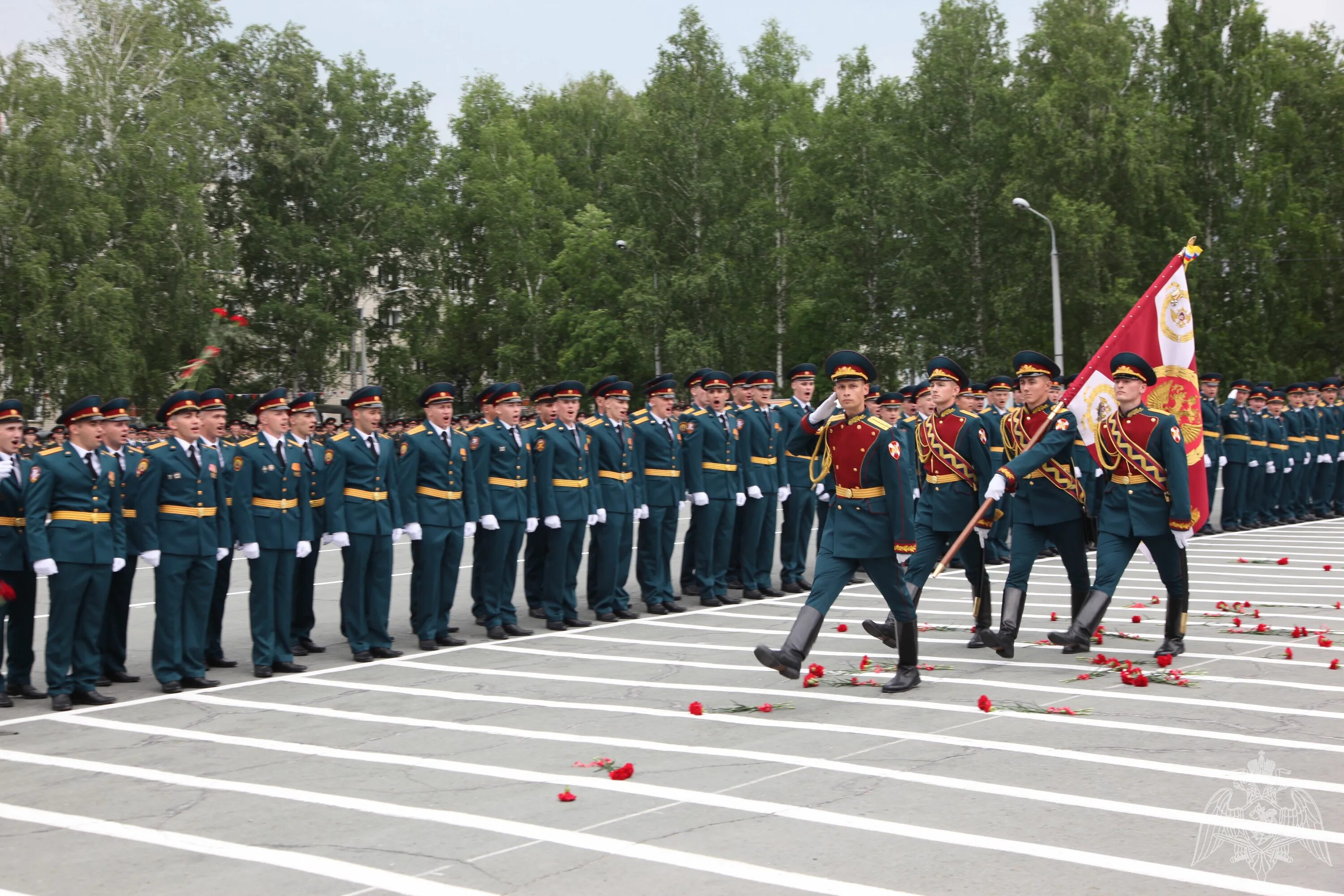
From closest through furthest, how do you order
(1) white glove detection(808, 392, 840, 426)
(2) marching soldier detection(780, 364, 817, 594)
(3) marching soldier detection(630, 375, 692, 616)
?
1. (1) white glove detection(808, 392, 840, 426)
2. (3) marching soldier detection(630, 375, 692, 616)
3. (2) marching soldier detection(780, 364, 817, 594)

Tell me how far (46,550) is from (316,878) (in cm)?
512

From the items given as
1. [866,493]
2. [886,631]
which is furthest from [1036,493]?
[866,493]

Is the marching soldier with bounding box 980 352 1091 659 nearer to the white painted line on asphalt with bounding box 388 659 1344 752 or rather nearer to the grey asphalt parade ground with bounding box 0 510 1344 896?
the grey asphalt parade ground with bounding box 0 510 1344 896

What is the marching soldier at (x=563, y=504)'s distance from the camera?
487 inches

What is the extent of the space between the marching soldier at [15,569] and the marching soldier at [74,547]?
137 millimetres

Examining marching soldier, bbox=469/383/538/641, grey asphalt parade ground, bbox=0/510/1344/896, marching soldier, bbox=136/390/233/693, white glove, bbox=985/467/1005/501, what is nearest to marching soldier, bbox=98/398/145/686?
marching soldier, bbox=136/390/233/693

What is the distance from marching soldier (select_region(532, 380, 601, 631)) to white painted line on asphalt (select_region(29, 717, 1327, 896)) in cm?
472

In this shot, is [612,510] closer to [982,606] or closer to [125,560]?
[982,606]

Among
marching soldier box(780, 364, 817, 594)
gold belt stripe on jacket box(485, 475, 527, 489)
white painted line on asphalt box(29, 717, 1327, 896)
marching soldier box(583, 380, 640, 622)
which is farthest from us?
marching soldier box(780, 364, 817, 594)

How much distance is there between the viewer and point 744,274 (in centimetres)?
4644

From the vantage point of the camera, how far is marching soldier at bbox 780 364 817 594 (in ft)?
47.8

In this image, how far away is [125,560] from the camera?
10188 mm

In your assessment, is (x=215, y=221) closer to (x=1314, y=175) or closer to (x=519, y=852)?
(x=1314, y=175)

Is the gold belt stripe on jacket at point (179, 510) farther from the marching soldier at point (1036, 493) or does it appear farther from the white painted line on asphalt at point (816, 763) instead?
the marching soldier at point (1036, 493)
